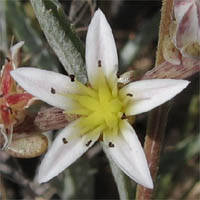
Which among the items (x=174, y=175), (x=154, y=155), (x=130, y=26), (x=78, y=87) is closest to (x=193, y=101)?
(x=174, y=175)

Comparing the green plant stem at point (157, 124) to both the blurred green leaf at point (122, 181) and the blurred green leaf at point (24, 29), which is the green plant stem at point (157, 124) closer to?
the blurred green leaf at point (122, 181)

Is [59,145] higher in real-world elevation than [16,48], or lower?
lower

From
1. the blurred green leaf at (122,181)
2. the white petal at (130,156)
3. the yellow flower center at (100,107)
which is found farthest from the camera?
the blurred green leaf at (122,181)

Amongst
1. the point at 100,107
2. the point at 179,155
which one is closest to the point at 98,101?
the point at 100,107

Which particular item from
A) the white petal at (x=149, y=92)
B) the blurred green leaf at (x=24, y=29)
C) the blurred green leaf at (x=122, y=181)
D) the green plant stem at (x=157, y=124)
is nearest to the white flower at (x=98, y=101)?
the white petal at (x=149, y=92)

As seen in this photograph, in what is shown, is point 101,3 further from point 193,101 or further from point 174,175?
point 174,175

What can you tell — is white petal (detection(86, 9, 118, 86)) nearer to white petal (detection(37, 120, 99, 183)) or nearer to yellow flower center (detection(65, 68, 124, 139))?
yellow flower center (detection(65, 68, 124, 139))

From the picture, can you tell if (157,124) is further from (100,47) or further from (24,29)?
(24,29)

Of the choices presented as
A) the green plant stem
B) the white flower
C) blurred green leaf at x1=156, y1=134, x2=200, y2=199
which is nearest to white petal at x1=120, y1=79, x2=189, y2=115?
the white flower
